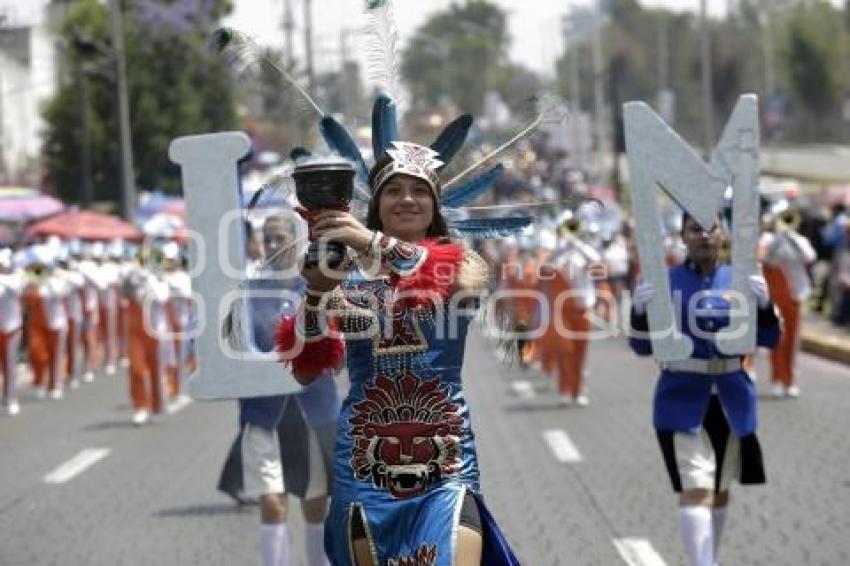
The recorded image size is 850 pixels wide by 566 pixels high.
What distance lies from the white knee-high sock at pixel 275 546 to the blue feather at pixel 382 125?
290cm

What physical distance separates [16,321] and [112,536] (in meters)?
10.5

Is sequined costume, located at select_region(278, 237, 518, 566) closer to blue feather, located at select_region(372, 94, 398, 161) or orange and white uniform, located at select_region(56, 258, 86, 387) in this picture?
blue feather, located at select_region(372, 94, 398, 161)

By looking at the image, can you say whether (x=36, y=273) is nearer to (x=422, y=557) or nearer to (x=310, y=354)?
(x=310, y=354)

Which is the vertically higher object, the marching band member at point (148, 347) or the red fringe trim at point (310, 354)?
the red fringe trim at point (310, 354)

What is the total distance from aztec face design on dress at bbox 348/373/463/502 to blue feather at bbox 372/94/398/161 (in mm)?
906

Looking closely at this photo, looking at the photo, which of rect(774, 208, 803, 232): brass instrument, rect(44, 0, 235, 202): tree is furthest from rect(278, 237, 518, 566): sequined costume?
rect(44, 0, 235, 202): tree

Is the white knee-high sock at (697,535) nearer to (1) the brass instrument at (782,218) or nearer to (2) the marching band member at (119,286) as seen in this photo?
(1) the brass instrument at (782,218)

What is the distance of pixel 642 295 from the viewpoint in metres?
9.15

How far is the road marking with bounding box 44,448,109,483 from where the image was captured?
14.5 m

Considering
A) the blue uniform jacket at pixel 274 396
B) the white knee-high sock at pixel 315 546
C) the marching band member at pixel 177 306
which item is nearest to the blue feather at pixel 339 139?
the blue uniform jacket at pixel 274 396

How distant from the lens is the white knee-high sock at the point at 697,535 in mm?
8789

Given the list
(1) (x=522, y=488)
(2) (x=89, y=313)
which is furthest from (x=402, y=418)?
(2) (x=89, y=313)

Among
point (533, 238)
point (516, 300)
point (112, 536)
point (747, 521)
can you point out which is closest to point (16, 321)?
point (533, 238)

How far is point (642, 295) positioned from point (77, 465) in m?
7.28
